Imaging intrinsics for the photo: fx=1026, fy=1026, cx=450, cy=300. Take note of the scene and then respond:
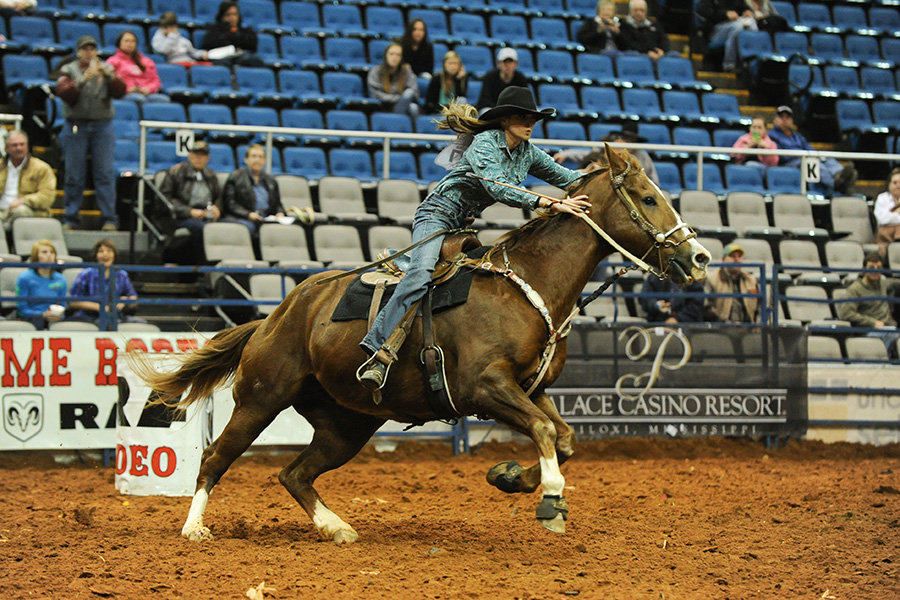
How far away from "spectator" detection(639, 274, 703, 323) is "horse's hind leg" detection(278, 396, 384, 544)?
5605 millimetres

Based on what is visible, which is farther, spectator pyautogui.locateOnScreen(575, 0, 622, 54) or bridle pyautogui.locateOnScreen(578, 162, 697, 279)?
spectator pyautogui.locateOnScreen(575, 0, 622, 54)

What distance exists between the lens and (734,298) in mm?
12133

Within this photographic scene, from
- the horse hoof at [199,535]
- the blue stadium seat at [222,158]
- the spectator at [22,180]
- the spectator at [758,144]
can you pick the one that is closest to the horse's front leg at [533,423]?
the horse hoof at [199,535]

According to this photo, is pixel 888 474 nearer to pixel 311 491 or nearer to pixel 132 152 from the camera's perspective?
pixel 311 491

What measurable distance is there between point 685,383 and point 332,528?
5.97m

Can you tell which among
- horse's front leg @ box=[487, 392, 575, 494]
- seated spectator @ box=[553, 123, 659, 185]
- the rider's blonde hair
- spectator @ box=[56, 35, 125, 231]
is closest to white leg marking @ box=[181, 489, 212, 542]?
horse's front leg @ box=[487, 392, 575, 494]

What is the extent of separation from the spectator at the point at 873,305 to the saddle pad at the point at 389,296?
7.96 m

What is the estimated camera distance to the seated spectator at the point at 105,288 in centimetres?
1042

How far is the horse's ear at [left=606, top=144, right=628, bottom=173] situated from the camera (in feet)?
19.8

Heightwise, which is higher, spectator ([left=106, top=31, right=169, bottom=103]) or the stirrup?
spectator ([left=106, top=31, right=169, bottom=103])

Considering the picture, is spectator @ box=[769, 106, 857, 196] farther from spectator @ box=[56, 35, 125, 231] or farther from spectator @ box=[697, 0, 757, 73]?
spectator @ box=[56, 35, 125, 231]

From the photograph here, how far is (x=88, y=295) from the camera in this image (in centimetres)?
1051

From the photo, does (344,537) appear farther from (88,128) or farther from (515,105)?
(88,128)

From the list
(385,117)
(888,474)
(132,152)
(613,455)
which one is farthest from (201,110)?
(888,474)
